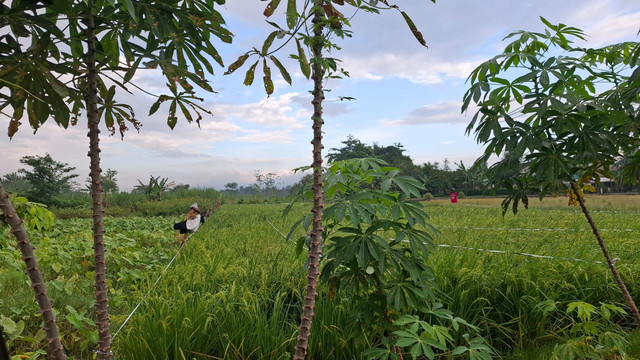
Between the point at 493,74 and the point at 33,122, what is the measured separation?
2.47 metres

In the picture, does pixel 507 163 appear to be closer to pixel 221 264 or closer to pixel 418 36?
pixel 418 36

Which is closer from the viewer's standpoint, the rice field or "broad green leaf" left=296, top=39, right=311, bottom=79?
"broad green leaf" left=296, top=39, right=311, bottom=79

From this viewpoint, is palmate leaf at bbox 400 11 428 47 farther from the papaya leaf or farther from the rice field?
the rice field

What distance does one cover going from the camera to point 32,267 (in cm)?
131

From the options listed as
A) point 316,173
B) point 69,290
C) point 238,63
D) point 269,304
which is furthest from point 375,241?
point 69,290

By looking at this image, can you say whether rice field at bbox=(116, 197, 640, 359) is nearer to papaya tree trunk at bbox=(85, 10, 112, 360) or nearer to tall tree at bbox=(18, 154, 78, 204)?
papaya tree trunk at bbox=(85, 10, 112, 360)

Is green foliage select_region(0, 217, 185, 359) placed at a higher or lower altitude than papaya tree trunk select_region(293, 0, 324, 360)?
lower

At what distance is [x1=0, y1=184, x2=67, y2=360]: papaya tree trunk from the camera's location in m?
1.22

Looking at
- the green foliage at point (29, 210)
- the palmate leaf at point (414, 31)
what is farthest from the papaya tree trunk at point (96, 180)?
the palmate leaf at point (414, 31)

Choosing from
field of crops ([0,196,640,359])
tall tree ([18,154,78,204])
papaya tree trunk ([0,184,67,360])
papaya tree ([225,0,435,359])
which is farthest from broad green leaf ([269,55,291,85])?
tall tree ([18,154,78,204])

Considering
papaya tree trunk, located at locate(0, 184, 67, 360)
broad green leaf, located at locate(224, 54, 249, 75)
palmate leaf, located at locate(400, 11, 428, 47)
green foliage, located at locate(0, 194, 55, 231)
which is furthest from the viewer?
green foliage, located at locate(0, 194, 55, 231)

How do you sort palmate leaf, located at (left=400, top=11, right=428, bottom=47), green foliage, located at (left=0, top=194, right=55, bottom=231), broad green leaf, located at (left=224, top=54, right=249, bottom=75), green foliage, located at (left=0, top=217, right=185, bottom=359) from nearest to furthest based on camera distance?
palmate leaf, located at (left=400, top=11, right=428, bottom=47) < broad green leaf, located at (left=224, top=54, right=249, bottom=75) < green foliage, located at (left=0, top=194, right=55, bottom=231) < green foliage, located at (left=0, top=217, right=185, bottom=359)

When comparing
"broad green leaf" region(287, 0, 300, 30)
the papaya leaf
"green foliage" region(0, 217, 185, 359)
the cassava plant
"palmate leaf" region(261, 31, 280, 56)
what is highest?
"broad green leaf" region(287, 0, 300, 30)

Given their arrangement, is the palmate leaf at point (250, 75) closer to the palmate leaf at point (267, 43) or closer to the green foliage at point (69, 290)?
the palmate leaf at point (267, 43)
